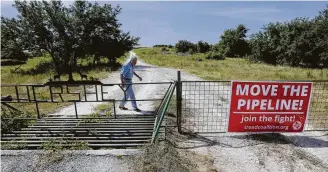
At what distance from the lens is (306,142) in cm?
645

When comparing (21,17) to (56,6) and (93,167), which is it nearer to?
(56,6)

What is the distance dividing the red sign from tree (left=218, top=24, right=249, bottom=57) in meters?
49.3

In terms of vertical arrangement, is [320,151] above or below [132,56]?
below

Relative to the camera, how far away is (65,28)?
26391mm

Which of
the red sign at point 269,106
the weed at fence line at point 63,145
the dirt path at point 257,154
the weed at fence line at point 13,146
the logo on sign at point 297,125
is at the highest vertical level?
the red sign at point 269,106

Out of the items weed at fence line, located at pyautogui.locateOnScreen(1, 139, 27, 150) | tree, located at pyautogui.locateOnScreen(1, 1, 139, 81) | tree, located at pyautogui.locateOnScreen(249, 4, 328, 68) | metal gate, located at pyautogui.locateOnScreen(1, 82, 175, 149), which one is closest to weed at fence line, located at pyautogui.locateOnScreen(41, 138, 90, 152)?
metal gate, located at pyautogui.locateOnScreen(1, 82, 175, 149)

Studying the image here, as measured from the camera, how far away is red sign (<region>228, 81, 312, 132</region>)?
248 inches

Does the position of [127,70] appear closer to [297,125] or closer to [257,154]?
[257,154]

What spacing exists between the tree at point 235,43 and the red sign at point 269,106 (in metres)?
49.3

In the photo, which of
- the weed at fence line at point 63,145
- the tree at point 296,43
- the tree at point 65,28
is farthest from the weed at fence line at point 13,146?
the tree at point 296,43

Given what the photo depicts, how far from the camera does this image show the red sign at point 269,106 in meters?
6.30

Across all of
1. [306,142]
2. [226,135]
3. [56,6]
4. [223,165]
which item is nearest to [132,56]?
[226,135]

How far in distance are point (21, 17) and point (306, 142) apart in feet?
89.6

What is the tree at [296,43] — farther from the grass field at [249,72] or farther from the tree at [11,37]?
the tree at [11,37]
